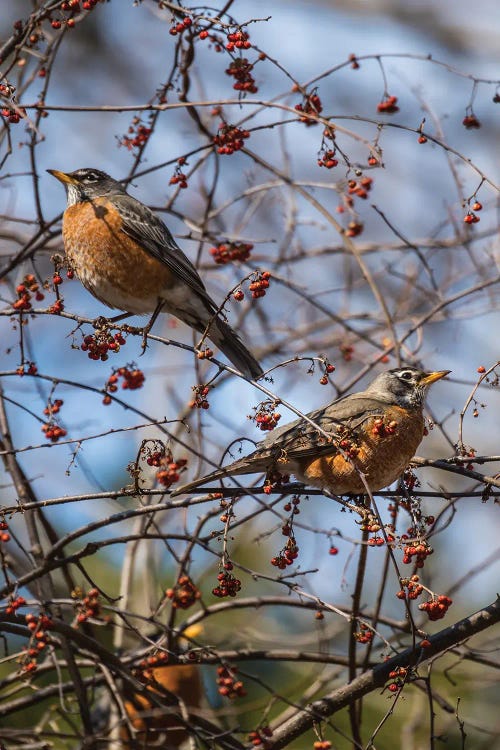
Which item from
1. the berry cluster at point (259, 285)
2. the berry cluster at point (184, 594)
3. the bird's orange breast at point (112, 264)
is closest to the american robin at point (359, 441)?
the berry cluster at point (184, 594)

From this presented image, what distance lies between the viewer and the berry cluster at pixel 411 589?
119 inches

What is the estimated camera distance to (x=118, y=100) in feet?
37.8

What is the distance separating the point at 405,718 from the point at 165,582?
72.0 inches

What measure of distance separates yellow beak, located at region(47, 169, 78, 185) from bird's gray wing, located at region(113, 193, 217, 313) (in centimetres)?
35

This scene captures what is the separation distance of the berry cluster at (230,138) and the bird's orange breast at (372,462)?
1.37 meters

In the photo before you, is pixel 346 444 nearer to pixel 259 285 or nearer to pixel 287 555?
pixel 287 555

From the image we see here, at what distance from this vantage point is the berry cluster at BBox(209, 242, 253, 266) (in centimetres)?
465

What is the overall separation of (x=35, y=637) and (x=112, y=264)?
2.54 meters

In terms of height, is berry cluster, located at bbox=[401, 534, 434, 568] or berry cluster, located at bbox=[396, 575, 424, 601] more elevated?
berry cluster, located at bbox=[401, 534, 434, 568]

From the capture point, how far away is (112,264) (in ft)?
16.7

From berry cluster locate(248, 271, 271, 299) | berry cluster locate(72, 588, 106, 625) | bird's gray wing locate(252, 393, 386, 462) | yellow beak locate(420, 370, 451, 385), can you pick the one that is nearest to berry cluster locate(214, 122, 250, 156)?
berry cluster locate(248, 271, 271, 299)

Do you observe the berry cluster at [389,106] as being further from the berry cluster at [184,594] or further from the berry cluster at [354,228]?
the berry cluster at [184,594]

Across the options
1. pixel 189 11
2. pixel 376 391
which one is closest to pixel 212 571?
pixel 376 391

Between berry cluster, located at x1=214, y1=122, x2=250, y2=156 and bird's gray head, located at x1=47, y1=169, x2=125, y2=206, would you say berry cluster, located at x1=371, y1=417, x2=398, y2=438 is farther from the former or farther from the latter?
bird's gray head, located at x1=47, y1=169, x2=125, y2=206
